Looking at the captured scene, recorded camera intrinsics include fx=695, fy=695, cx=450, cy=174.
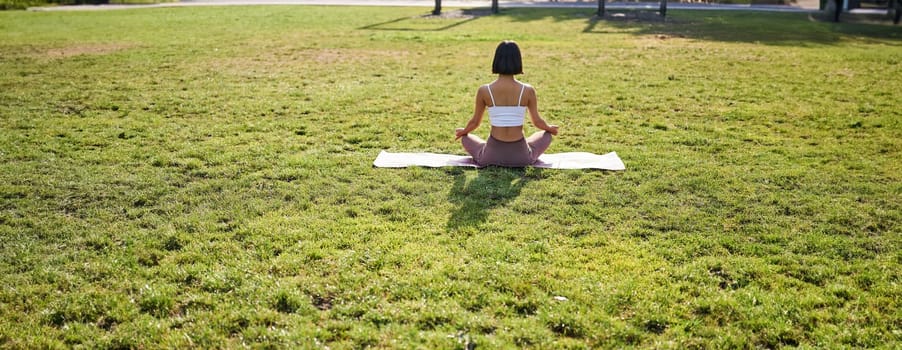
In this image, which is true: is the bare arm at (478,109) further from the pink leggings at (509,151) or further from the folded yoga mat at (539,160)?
the folded yoga mat at (539,160)

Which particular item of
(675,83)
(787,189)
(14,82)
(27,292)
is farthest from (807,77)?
(14,82)

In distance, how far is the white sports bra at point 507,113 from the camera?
25.7 feet

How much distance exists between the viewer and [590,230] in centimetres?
634

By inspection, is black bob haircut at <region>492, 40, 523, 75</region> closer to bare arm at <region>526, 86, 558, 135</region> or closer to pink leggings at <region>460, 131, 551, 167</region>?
bare arm at <region>526, 86, 558, 135</region>

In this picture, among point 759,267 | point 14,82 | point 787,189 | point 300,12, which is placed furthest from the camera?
point 300,12

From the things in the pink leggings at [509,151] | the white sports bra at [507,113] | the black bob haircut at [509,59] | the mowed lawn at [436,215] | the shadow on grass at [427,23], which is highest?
the black bob haircut at [509,59]

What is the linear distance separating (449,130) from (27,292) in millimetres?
5928

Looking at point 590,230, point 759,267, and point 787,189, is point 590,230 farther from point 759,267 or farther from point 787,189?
point 787,189

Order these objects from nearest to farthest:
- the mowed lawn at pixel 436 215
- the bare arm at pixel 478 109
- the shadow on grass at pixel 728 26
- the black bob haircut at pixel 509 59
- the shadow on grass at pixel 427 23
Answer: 1. the mowed lawn at pixel 436 215
2. the black bob haircut at pixel 509 59
3. the bare arm at pixel 478 109
4. the shadow on grass at pixel 728 26
5. the shadow on grass at pixel 427 23

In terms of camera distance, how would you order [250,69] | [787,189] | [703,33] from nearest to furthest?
[787,189] → [250,69] → [703,33]

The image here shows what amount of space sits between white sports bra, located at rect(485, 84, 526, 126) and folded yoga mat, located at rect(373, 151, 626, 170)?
601mm

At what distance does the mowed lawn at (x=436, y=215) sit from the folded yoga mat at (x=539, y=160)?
0.60ft

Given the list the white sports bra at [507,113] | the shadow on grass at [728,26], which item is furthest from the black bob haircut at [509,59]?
the shadow on grass at [728,26]

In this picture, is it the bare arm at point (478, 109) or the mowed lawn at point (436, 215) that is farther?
the bare arm at point (478, 109)
